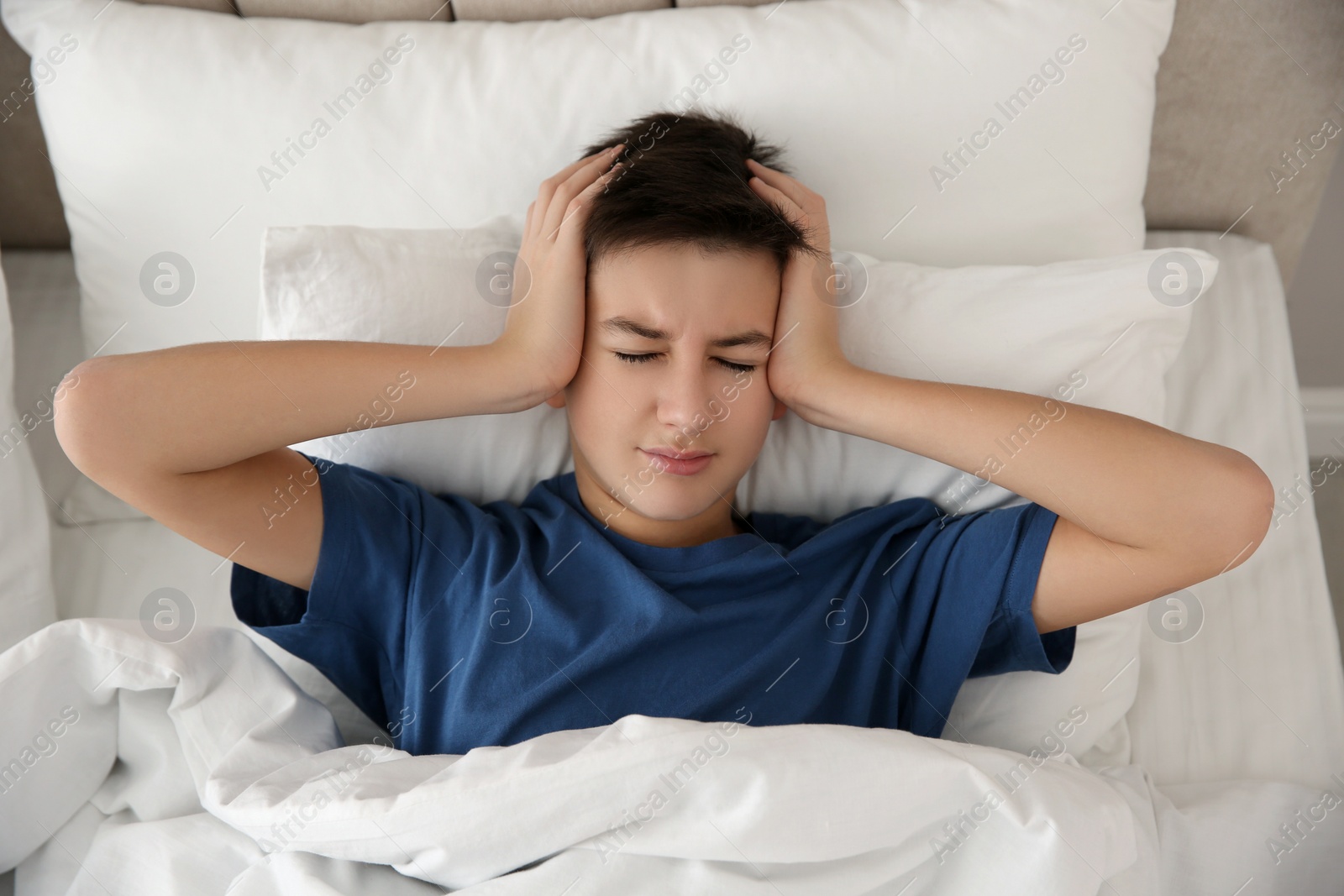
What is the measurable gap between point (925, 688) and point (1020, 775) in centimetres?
17

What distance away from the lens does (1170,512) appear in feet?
2.82

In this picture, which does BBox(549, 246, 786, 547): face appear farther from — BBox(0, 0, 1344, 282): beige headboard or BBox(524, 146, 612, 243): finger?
BBox(0, 0, 1344, 282): beige headboard

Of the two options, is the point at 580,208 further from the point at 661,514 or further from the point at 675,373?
the point at 661,514

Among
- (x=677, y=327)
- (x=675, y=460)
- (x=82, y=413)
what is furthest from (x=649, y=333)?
(x=82, y=413)

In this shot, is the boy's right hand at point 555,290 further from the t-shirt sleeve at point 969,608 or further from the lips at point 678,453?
the t-shirt sleeve at point 969,608

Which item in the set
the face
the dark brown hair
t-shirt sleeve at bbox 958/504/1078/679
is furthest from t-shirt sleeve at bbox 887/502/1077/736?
the dark brown hair

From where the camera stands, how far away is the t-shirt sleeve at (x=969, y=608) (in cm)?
93

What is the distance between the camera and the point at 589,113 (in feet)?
3.81

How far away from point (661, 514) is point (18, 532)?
772 mm

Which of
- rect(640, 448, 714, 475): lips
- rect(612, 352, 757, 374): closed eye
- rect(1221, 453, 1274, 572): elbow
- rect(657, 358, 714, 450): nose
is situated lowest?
rect(640, 448, 714, 475): lips

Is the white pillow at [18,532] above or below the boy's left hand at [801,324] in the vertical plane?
below

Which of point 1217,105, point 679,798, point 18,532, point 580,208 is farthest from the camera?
point 1217,105

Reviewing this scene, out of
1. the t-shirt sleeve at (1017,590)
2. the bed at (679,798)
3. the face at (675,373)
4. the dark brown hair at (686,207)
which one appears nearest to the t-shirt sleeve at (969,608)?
the t-shirt sleeve at (1017,590)

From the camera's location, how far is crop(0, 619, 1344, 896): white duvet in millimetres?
779
